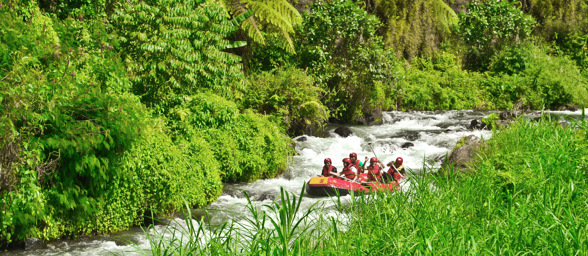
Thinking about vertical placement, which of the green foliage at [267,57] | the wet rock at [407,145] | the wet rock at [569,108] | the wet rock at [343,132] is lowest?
the wet rock at [569,108]

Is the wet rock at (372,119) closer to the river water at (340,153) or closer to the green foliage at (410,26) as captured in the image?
the river water at (340,153)

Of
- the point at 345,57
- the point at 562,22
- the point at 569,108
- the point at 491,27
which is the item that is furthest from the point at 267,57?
the point at 562,22

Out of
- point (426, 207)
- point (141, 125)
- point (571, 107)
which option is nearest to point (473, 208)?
point (426, 207)

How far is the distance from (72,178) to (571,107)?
18.6m

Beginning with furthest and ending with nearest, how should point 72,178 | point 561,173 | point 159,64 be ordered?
point 159,64 → point 72,178 → point 561,173

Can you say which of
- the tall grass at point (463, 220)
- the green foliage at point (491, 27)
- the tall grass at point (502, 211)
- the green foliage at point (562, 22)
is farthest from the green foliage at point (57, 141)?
the green foliage at point (562, 22)

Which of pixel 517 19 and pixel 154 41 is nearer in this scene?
pixel 154 41

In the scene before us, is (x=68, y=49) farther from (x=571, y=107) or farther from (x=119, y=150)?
(x=571, y=107)

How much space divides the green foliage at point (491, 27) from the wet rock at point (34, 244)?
816 inches

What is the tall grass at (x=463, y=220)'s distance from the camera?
3289mm

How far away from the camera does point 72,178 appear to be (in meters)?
5.96

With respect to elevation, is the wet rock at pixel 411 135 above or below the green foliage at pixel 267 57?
below

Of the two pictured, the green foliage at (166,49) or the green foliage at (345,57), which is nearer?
the green foliage at (166,49)

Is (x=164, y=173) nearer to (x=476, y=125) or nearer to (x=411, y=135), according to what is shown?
(x=411, y=135)
